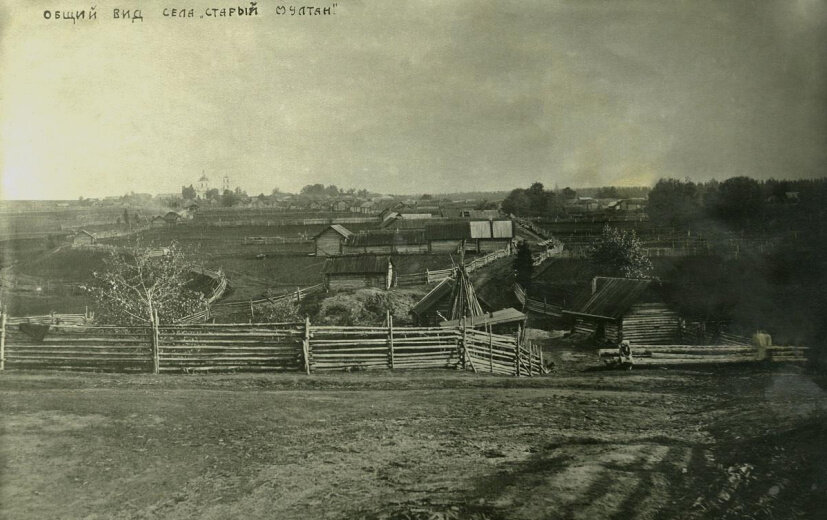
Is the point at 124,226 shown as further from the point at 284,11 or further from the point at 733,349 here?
the point at 733,349

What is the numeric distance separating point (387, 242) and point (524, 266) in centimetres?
952

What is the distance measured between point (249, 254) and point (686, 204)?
13654 millimetres

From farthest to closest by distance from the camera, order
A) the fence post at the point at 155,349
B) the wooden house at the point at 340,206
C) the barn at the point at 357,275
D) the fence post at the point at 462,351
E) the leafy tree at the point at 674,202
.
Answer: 1. the wooden house at the point at 340,206
2. the barn at the point at 357,275
3. the fence post at the point at 462,351
4. the fence post at the point at 155,349
5. the leafy tree at the point at 674,202

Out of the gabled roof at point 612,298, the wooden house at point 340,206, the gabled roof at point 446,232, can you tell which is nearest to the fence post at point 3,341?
the wooden house at point 340,206

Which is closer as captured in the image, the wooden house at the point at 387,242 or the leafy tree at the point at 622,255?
the leafy tree at the point at 622,255

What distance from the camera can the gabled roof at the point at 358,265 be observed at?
19.6 m

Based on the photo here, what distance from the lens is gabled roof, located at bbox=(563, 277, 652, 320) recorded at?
14.0 metres

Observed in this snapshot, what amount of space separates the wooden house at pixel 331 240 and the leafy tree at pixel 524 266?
942 centimetres

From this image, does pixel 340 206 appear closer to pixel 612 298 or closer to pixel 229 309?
pixel 229 309

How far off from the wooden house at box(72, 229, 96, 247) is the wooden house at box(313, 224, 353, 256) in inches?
427

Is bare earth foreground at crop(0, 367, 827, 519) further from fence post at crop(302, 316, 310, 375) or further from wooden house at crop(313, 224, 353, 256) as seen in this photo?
wooden house at crop(313, 224, 353, 256)

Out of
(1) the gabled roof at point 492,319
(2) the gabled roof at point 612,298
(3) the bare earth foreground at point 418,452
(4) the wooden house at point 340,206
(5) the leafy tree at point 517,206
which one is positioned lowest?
(3) the bare earth foreground at point 418,452

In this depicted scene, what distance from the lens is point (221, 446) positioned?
6.47 m

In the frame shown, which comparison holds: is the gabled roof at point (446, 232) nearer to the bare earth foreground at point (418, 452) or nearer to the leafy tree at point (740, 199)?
the leafy tree at point (740, 199)
